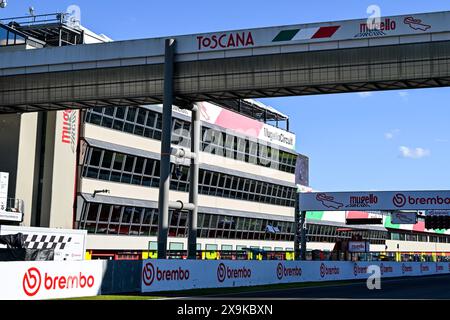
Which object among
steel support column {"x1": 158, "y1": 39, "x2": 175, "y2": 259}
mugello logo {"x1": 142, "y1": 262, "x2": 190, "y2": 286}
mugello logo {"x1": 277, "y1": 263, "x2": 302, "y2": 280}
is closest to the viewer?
mugello logo {"x1": 142, "y1": 262, "x2": 190, "y2": 286}

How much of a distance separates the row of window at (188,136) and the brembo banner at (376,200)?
7.14 m

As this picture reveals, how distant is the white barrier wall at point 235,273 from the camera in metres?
21.6

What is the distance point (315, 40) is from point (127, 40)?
25.1 ft

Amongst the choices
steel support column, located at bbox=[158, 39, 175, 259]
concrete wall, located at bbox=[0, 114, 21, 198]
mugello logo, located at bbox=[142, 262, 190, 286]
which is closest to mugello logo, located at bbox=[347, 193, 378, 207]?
steel support column, located at bbox=[158, 39, 175, 259]

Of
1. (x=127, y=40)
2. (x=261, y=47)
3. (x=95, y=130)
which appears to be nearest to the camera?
(x=261, y=47)

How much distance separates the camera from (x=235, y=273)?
2578 cm

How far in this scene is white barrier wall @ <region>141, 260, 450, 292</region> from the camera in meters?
21.6

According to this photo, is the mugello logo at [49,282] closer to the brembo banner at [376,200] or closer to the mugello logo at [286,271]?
the mugello logo at [286,271]

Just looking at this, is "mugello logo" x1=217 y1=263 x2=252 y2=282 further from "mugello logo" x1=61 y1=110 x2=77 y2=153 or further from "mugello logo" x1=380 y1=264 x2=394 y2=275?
"mugello logo" x1=380 y1=264 x2=394 y2=275

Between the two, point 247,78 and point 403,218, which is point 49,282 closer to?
point 247,78

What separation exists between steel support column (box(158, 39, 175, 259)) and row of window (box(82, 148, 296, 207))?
3.94 feet
